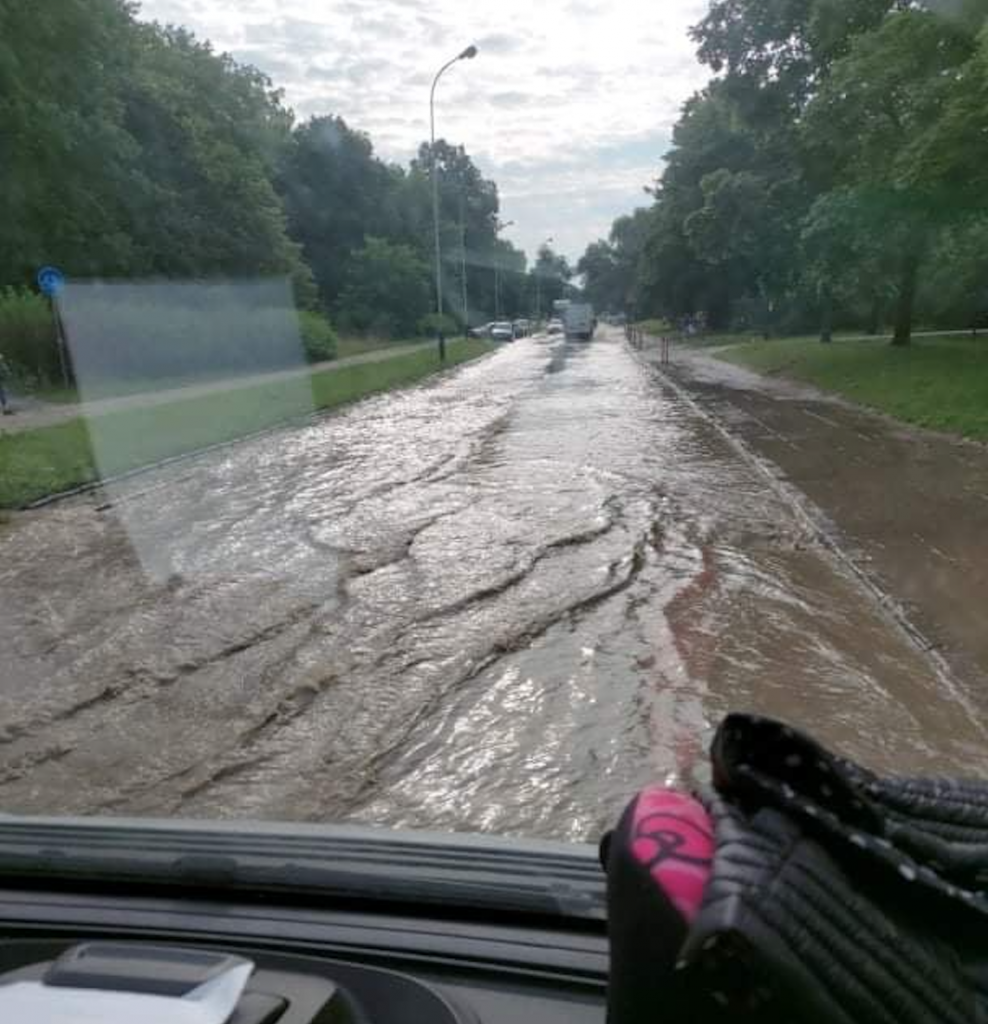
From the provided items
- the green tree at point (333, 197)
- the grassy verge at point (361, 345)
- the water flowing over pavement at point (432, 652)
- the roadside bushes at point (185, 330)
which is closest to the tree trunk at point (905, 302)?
the water flowing over pavement at point (432, 652)

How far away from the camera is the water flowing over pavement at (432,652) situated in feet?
15.7

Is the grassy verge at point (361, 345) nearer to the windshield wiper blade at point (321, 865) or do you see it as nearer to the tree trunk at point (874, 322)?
the tree trunk at point (874, 322)

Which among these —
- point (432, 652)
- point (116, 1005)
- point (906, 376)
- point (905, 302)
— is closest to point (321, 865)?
A: point (116, 1005)

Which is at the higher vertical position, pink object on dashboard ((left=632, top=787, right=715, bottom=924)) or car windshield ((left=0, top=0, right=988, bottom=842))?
pink object on dashboard ((left=632, top=787, right=715, bottom=924))

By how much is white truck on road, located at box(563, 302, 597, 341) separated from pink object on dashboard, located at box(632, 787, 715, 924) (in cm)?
7855

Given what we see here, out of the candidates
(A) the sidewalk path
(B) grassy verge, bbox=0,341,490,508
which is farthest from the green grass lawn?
(A) the sidewalk path

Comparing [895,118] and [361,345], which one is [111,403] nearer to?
[895,118]

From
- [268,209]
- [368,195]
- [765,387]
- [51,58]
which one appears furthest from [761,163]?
[368,195]

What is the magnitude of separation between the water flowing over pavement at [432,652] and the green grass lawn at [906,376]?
6.71m

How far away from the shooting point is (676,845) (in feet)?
3.95

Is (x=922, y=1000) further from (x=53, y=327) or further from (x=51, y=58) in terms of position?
(x=51, y=58)

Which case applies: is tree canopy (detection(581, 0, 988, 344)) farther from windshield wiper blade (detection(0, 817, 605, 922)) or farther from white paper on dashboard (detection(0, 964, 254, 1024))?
white paper on dashboard (detection(0, 964, 254, 1024))

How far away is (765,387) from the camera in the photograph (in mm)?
27734

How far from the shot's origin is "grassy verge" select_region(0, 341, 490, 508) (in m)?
13.4
